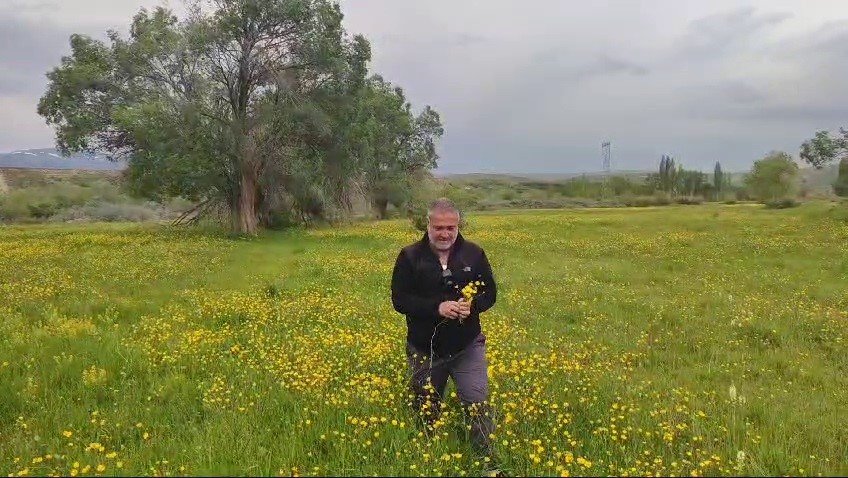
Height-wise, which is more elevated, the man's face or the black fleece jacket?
the man's face

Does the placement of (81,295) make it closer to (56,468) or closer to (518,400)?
(56,468)

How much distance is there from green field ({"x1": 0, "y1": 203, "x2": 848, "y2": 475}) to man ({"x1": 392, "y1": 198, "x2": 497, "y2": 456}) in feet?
1.35

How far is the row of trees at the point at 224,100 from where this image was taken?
101ft

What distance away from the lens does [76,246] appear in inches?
1021

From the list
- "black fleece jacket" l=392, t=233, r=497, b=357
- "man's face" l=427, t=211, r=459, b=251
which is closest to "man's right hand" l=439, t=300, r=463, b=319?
"black fleece jacket" l=392, t=233, r=497, b=357

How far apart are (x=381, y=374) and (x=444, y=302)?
262 centimetres

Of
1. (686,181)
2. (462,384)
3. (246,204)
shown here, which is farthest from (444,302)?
(686,181)

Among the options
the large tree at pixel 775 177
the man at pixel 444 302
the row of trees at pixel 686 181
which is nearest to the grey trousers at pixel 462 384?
the man at pixel 444 302

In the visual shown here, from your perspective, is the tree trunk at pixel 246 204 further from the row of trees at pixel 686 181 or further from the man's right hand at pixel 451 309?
the row of trees at pixel 686 181

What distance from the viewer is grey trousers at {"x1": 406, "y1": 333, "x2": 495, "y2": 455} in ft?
17.9

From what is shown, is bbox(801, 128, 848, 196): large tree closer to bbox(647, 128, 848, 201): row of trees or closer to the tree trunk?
bbox(647, 128, 848, 201): row of trees

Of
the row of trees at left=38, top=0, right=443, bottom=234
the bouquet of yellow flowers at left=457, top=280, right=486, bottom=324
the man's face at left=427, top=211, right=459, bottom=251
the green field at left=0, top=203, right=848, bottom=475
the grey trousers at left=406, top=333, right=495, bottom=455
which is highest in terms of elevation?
the row of trees at left=38, top=0, right=443, bottom=234

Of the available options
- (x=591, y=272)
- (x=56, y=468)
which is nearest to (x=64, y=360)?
(x=56, y=468)

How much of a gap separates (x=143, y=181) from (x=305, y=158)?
29.3 ft
